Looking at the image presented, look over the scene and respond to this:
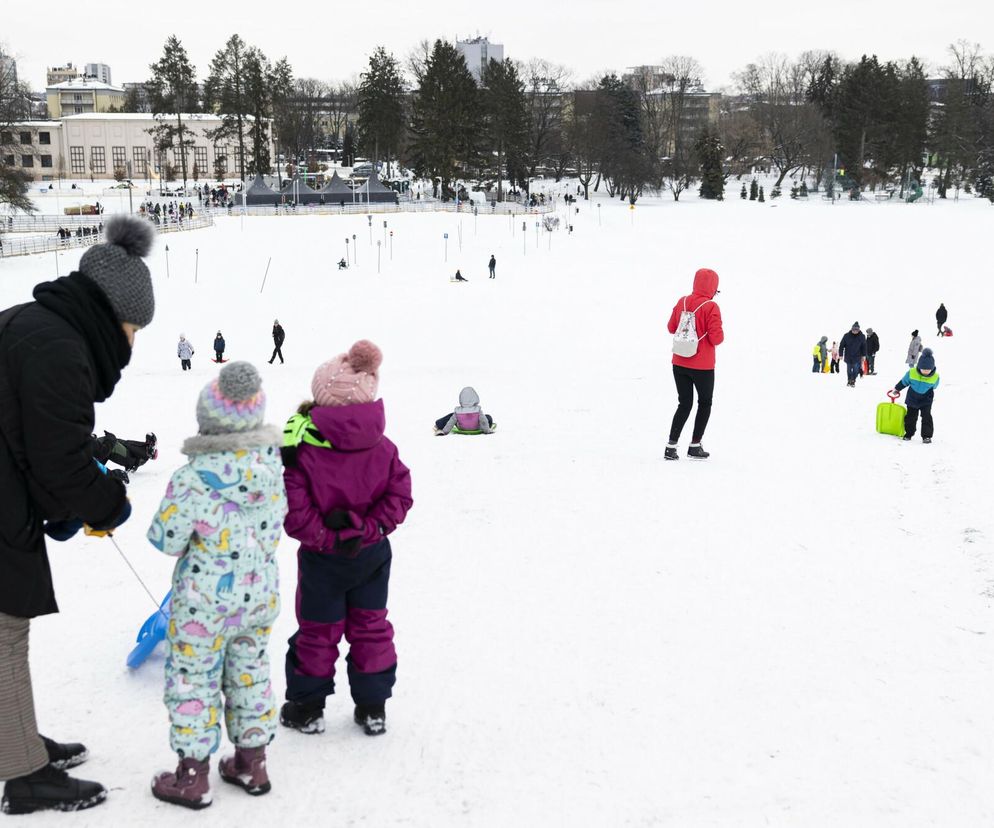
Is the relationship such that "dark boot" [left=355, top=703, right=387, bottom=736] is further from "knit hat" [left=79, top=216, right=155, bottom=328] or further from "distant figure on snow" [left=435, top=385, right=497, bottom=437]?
"distant figure on snow" [left=435, top=385, right=497, bottom=437]

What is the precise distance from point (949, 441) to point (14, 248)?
37.8 m

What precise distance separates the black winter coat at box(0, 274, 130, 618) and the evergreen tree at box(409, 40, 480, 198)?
6615cm

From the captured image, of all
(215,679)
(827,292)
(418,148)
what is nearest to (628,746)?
(215,679)

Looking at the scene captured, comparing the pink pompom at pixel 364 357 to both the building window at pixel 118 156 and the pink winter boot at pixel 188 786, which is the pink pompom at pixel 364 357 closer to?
the pink winter boot at pixel 188 786

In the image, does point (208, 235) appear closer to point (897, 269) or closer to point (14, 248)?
point (14, 248)

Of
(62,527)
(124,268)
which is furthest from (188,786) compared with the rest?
(124,268)

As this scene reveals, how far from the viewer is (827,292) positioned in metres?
39.3

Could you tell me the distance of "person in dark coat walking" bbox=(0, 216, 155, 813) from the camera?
2.85m

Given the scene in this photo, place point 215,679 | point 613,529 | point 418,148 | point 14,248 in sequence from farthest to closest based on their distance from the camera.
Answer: point 418,148 → point 14,248 → point 613,529 → point 215,679

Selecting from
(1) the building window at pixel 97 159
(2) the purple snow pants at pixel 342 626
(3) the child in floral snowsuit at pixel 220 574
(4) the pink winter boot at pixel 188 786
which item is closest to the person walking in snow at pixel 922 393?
(2) the purple snow pants at pixel 342 626

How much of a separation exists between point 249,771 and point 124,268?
5.89 ft

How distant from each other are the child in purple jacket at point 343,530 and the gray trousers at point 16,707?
953 millimetres

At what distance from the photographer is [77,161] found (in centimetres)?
8431

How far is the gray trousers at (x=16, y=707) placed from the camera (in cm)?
307
